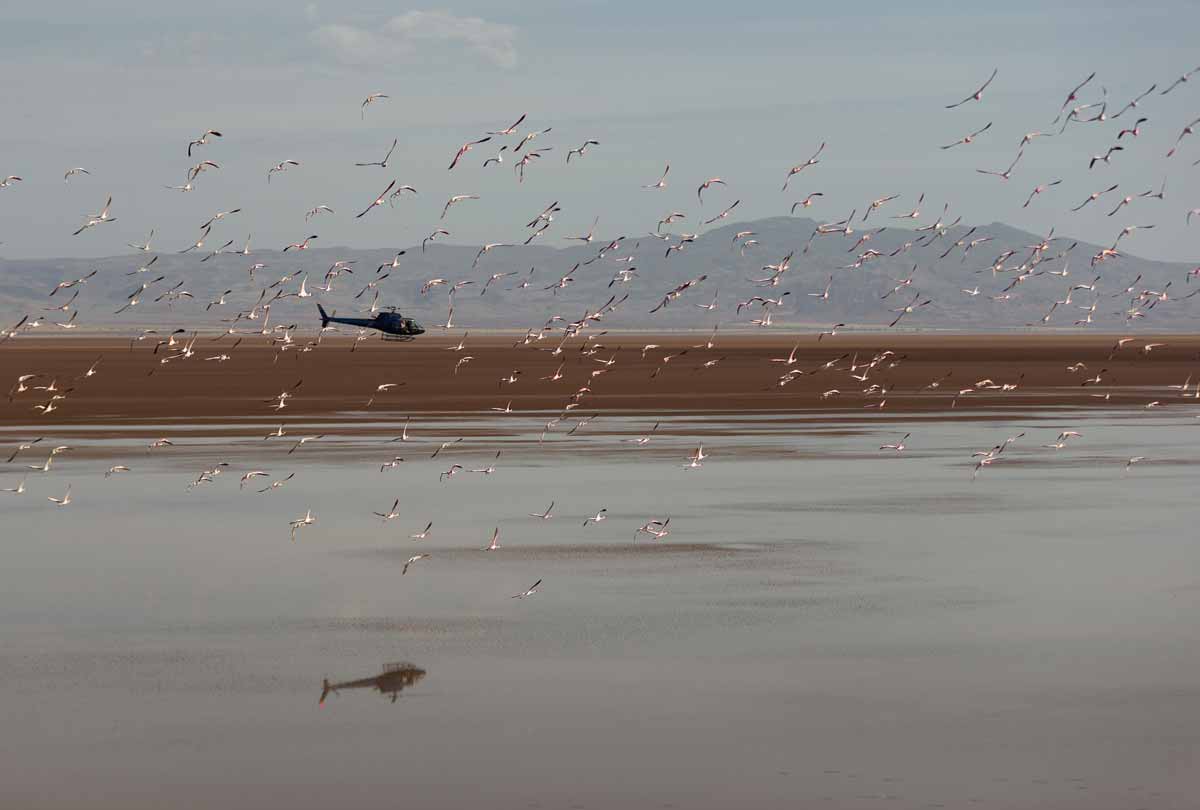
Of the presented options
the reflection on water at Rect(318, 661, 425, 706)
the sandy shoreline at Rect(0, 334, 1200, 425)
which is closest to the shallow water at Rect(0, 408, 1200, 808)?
the reflection on water at Rect(318, 661, 425, 706)

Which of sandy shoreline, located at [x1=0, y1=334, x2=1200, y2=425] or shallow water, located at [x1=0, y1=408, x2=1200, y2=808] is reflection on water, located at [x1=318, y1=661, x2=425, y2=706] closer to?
shallow water, located at [x1=0, y1=408, x2=1200, y2=808]

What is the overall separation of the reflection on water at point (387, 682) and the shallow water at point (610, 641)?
0.45 feet

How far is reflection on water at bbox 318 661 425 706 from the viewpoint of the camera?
15.7m

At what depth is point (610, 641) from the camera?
58.4 feet

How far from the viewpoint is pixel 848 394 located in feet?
208

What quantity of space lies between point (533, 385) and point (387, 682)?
5507 cm

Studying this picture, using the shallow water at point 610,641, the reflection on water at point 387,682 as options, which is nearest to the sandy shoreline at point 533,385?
the shallow water at point 610,641

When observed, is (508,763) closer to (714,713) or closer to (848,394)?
(714,713)

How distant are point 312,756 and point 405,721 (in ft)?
4.03

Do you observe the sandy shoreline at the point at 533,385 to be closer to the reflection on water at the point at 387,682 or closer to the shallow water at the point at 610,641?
the shallow water at the point at 610,641

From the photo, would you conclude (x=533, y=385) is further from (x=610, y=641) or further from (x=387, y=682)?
(x=387, y=682)

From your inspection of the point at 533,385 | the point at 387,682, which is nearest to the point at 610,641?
the point at 387,682

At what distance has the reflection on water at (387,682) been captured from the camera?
1566 cm

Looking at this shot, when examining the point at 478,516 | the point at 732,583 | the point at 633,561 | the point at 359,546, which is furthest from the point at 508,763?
the point at 478,516
